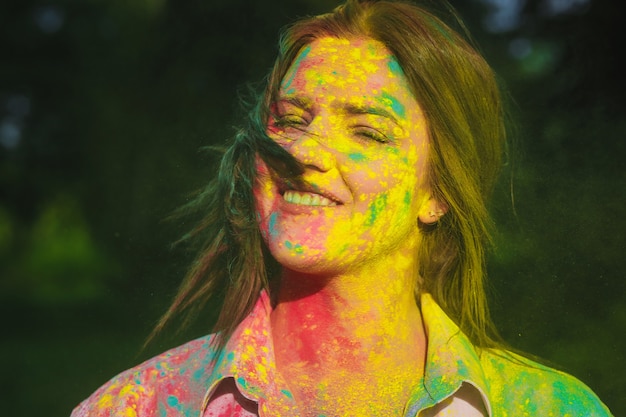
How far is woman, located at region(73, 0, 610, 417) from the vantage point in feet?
5.22

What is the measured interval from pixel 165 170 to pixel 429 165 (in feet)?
3.15

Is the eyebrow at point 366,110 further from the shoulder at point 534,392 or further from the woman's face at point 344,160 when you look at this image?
the shoulder at point 534,392

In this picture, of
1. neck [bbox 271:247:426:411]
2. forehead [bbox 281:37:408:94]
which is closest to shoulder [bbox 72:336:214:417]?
neck [bbox 271:247:426:411]

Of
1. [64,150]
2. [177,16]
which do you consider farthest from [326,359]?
[64,150]

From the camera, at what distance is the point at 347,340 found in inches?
65.2

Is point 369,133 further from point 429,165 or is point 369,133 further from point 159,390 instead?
point 159,390

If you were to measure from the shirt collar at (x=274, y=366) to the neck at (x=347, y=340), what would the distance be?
1.4 inches

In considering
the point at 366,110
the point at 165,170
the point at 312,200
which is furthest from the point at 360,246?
the point at 165,170

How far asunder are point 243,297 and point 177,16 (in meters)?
1.08

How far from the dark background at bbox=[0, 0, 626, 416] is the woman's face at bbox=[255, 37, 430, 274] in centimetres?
37

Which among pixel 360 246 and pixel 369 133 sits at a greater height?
pixel 369 133

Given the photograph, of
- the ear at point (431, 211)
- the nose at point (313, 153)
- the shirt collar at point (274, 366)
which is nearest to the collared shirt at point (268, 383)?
the shirt collar at point (274, 366)

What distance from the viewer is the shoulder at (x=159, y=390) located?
170 cm

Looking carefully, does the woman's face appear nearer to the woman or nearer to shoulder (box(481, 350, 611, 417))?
the woman
